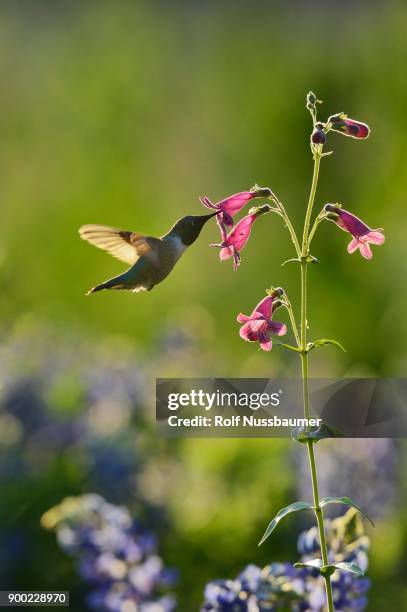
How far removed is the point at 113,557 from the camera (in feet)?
6.30

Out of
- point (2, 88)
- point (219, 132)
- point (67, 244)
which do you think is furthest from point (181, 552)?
point (219, 132)

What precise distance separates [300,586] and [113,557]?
56 cm

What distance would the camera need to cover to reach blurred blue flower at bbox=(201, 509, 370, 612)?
4.83 ft

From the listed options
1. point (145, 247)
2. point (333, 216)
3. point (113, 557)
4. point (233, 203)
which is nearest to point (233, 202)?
point (233, 203)

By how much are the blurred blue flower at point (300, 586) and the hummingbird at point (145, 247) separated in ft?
1.87

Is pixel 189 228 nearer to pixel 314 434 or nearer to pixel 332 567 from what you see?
pixel 314 434

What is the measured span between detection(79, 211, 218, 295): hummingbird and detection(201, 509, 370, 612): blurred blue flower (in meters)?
0.57

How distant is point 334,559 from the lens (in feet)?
5.30

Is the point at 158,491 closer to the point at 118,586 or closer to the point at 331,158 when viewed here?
the point at 118,586

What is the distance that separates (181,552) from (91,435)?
0.51 m

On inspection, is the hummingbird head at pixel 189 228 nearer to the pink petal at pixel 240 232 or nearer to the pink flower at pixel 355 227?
the pink petal at pixel 240 232

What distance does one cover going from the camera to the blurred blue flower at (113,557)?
6.18 feet

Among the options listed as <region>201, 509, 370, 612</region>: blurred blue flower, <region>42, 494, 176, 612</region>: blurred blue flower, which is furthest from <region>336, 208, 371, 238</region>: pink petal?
<region>42, 494, 176, 612</region>: blurred blue flower

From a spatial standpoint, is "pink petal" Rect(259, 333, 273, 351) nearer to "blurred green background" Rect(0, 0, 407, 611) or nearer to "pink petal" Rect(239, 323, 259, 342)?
"pink petal" Rect(239, 323, 259, 342)
